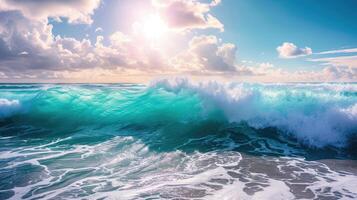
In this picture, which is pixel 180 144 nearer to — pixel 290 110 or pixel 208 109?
pixel 208 109

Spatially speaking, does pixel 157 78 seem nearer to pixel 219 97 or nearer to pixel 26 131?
pixel 219 97

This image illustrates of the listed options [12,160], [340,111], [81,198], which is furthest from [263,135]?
[12,160]

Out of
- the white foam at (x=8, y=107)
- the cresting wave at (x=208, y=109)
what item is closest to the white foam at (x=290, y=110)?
the cresting wave at (x=208, y=109)

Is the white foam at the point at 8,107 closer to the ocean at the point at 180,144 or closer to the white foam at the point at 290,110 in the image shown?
the ocean at the point at 180,144

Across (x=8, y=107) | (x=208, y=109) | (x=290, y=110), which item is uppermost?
(x=290, y=110)

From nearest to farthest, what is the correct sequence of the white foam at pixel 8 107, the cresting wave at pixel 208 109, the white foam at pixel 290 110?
the white foam at pixel 290 110
the cresting wave at pixel 208 109
the white foam at pixel 8 107

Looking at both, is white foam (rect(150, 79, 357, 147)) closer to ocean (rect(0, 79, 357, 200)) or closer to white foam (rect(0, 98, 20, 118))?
ocean (rect(0, 79, 357, 200))

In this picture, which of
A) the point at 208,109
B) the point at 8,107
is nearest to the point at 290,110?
the point at 208,109
